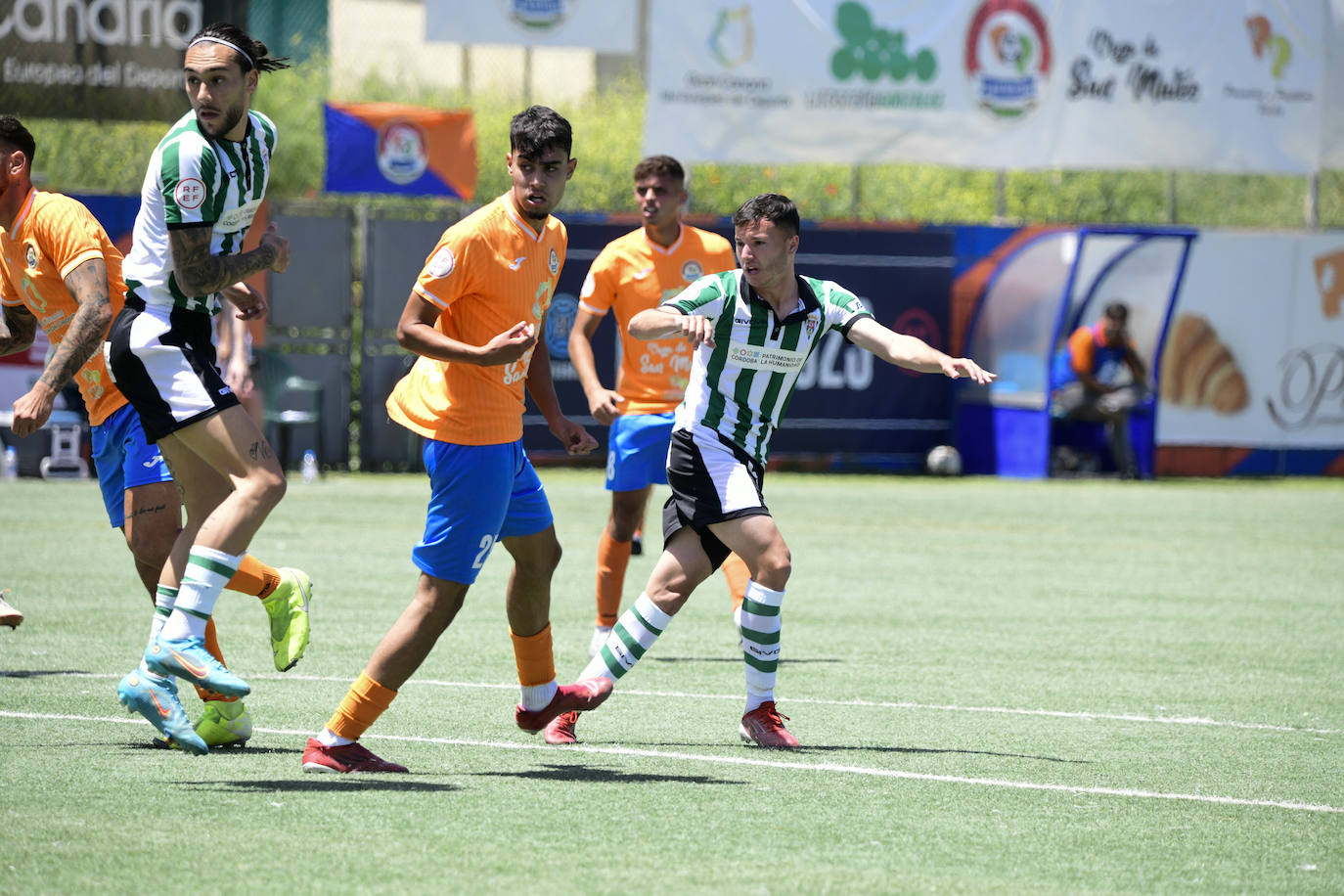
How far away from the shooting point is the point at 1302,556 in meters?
14.0

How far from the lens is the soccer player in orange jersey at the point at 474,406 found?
5703mm

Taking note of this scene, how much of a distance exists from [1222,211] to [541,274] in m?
32.5

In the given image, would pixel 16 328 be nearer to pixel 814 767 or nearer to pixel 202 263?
pixel 202 263

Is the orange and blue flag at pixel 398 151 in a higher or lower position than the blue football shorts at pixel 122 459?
higher

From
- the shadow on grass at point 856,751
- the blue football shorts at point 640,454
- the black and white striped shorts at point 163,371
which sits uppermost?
the black and white striped shorts at point 163,371

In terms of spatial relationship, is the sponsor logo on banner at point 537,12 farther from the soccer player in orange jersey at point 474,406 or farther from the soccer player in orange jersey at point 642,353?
the soccer player in orange jersey at point 474,406

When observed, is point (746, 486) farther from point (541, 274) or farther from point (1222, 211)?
point (1222, 211)

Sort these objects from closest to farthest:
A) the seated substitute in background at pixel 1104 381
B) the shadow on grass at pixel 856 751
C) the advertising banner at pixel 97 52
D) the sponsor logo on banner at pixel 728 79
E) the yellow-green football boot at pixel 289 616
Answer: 1. the yellow-green football boot at pixel 289 616
2. the shadow on grass at pixel 856 751
3. the advertising banner at pixel 97 52
4. the seated substitute in background at pixel 1104 381
5. the sponsor logo on banner at pixel 728 79

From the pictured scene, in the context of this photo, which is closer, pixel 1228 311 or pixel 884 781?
pixel 884 781

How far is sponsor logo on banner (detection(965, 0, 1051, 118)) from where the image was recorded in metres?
22.1

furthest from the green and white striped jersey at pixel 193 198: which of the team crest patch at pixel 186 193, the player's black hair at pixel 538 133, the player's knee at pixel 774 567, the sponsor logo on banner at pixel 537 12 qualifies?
the sponsor logo on banner at pixel 537 12

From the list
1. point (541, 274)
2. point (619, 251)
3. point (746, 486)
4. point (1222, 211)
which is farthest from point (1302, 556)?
point (1222, 211)

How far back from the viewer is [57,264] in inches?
248

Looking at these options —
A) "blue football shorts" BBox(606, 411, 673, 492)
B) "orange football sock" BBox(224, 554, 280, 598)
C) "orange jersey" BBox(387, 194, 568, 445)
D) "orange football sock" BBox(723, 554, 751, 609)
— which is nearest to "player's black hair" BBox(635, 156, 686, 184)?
"blue football shorts" BBox(606, 411, 673, 492)
